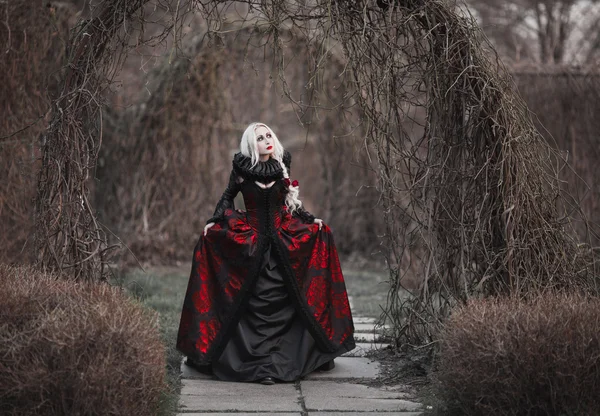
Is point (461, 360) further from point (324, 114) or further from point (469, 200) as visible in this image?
point (324, 114)

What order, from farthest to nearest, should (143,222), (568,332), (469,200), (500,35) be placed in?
(500,35) < (143,222) < (469,200) < (568,332)

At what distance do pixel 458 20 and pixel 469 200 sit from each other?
1058mm

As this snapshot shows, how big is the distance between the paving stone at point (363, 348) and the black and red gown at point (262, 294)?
463mm

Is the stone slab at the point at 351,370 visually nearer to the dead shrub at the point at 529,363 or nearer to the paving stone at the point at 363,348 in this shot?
Answer: the paving stone at the point at 363,348

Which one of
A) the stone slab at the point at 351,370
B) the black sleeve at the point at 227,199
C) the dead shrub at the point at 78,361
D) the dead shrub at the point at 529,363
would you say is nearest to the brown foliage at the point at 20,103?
the black sleeve at the point at 227,199

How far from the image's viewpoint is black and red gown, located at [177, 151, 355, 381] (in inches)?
200

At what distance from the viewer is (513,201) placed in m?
4.78

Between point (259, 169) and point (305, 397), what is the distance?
1420mm

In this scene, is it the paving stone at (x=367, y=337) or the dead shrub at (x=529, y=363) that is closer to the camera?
the dead shrub at (x=529, y=363)

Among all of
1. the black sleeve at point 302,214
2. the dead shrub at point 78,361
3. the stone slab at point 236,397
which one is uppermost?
the black sleeve at point 302,214

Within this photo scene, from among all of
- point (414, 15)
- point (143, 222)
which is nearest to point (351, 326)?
point (414, 15)

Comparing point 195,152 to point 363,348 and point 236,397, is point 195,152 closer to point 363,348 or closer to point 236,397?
point 363,348

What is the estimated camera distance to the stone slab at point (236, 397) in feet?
14.4

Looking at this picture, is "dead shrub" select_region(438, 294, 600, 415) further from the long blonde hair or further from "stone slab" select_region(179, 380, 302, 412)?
the long blonde hair
